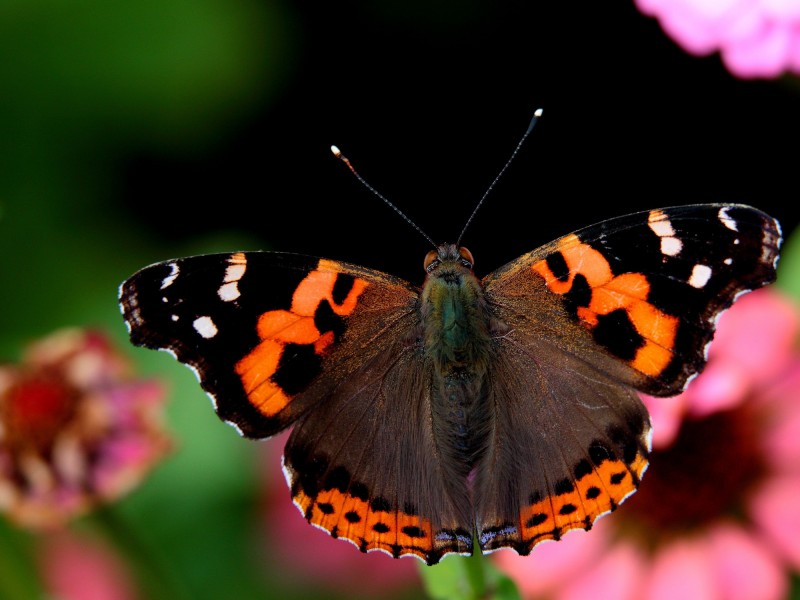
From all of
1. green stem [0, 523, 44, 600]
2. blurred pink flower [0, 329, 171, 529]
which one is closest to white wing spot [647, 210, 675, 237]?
blurred pink flower [0, 329, 171, 529]

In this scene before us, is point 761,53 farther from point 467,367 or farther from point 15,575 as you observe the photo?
point 15,575

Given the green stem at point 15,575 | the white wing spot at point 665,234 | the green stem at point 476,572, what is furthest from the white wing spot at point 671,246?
the green stem at point 15,575

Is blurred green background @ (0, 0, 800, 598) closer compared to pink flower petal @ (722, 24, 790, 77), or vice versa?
pink flower petal @ (722, 24, 790, 77)

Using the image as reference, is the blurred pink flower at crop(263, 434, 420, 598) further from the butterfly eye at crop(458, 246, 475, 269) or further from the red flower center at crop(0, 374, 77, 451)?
the butterfly eye at crop(458, 246, 475, 269)

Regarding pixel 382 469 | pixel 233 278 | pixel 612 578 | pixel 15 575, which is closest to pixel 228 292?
pixel 233 278

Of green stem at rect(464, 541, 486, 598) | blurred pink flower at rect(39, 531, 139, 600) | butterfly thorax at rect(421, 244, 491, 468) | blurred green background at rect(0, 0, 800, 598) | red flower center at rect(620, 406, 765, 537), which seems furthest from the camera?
blurred green background at rect(0, 0, 800, 598)

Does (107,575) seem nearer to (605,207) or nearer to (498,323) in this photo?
(498,323)
